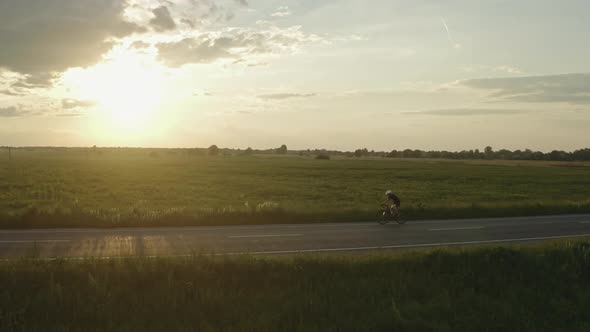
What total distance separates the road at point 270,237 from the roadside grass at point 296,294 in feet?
6.59

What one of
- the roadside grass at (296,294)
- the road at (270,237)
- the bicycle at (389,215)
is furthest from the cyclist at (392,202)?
the roadside grass at (296,294)

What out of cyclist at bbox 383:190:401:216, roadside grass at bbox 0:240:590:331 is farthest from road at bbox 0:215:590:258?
roadside grass at bbox 0:240:590:331

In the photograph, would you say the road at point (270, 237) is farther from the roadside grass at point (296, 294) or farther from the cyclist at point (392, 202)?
the roadside grass at point (296, 294)

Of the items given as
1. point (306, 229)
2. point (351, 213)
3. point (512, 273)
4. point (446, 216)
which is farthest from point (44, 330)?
point (446, 216)

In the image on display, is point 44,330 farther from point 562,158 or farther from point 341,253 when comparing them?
point 562,158

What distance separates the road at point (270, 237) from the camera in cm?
1259

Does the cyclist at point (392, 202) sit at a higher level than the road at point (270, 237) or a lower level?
higher

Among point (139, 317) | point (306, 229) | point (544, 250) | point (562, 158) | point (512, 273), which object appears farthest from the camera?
point (562, 158)

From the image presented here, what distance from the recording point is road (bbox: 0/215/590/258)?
1259 centimetres

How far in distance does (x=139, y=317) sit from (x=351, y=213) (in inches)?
569

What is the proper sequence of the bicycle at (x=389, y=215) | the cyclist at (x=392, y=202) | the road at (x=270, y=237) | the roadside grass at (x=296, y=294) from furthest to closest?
1. the bicycle at (x=389, y=215)
2. the cyclist at (x=392, y=202)
3. the road at (x=270, y=237)
4. the roadside grass at (x=296, y=294)

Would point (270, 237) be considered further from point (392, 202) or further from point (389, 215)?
point (392, 202)

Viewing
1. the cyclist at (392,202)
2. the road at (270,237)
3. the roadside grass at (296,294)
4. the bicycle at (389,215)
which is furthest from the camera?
the bicycle at (389,215)

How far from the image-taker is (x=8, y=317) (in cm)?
719
